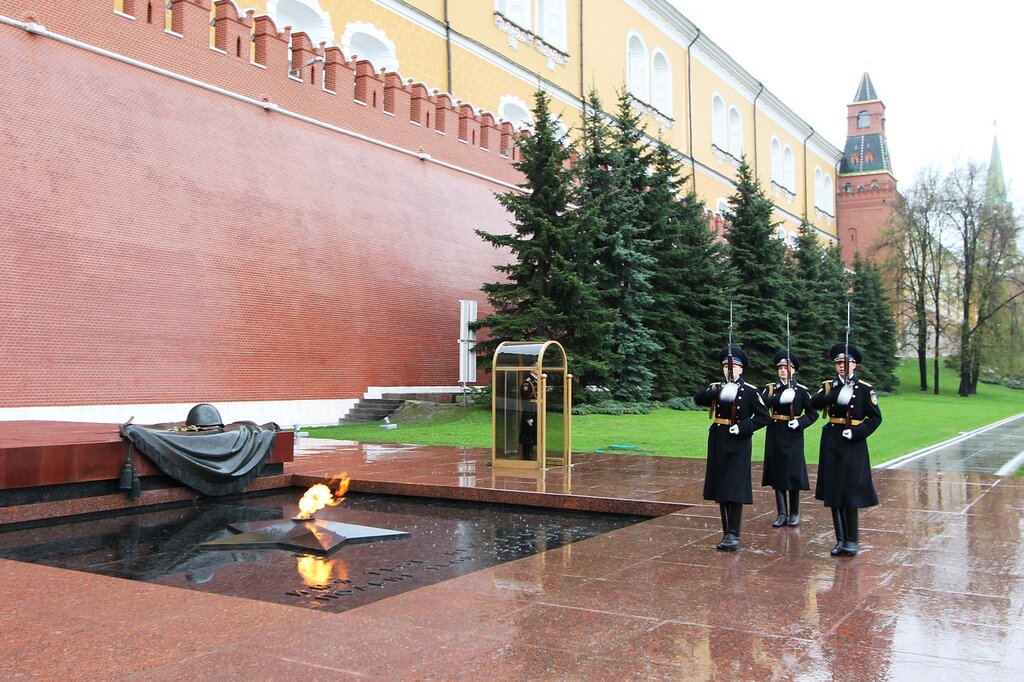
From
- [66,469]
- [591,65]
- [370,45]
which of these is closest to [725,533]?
[66,469]

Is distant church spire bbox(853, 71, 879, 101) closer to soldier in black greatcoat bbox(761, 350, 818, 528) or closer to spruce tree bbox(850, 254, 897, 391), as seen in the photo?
spruce tree bbox(850, 254, 897, 391)

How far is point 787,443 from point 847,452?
3.34 ft

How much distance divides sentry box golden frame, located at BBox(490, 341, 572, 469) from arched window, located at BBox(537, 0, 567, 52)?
19.3m

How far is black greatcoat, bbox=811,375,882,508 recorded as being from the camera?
5.23 meters

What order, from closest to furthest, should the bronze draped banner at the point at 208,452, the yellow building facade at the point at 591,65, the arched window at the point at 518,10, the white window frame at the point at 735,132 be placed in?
the bronze draped banner at the point at 208,452, the yellow building facade at the point at 591,65, the arched window at the point at 518,10, the white window frame at the point at 735,132

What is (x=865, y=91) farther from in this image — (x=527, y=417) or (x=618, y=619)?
(x=618, y=619)

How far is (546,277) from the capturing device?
17.4 meters

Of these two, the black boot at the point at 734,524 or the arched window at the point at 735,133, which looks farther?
the arched window at the point at 735,133

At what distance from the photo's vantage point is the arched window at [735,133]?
40.5 meters

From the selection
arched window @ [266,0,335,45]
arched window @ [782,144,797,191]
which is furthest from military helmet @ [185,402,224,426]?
arched window @ [782,144,797,191]

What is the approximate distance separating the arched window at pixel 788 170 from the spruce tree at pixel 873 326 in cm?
1164

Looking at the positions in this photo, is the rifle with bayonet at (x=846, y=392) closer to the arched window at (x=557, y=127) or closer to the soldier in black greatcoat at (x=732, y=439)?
the soldier in black greatcoat at (x=732, y=439)

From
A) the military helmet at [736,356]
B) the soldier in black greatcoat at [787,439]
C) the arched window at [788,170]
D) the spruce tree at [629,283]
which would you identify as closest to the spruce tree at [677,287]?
the spruce tree at [629,283]

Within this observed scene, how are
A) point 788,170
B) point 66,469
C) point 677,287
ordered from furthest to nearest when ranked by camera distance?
point 788,170, point 677,287, point 66,469
